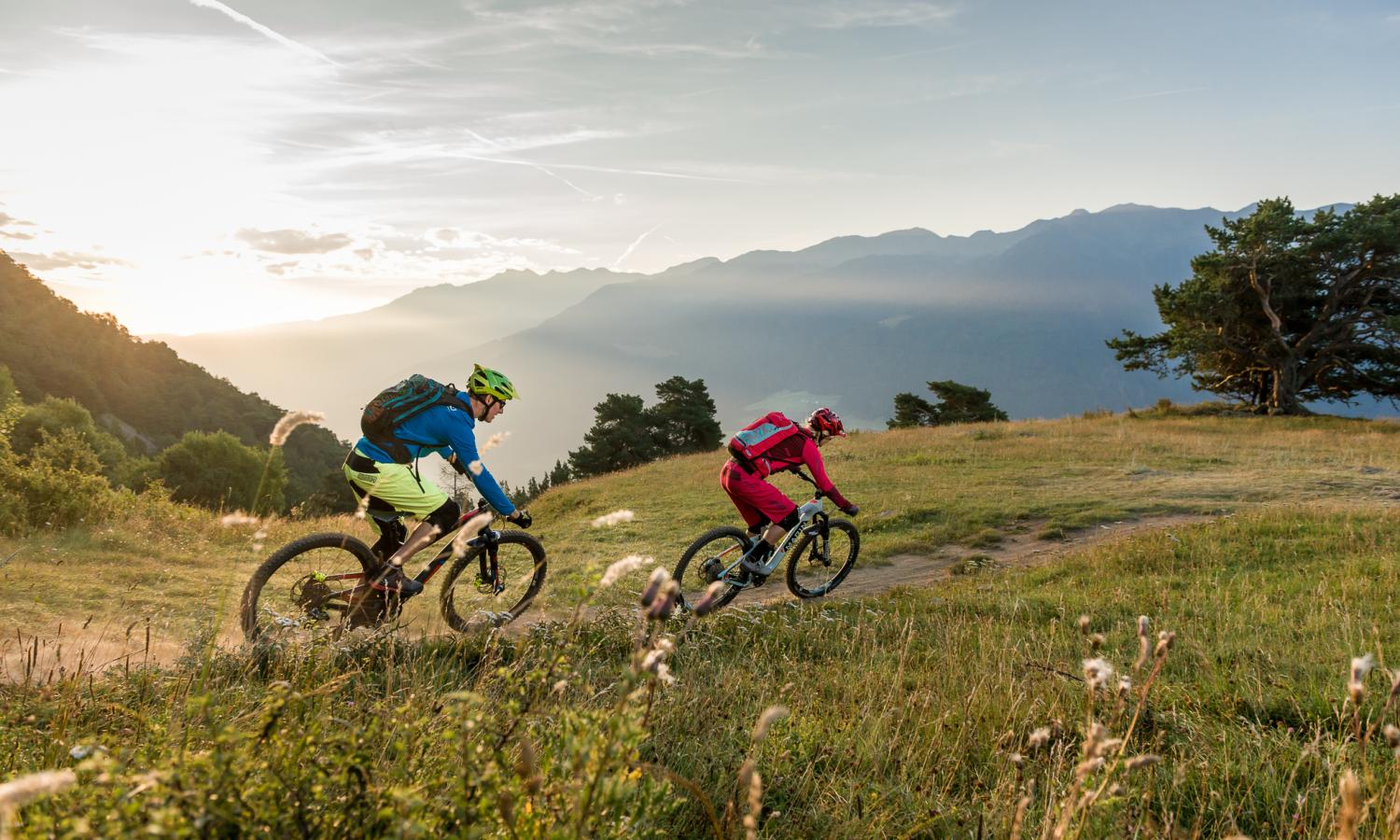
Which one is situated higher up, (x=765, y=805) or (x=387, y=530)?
(x=387, y=530)

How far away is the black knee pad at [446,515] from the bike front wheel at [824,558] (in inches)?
175

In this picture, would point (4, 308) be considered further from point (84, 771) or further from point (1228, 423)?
point (1228, 423)

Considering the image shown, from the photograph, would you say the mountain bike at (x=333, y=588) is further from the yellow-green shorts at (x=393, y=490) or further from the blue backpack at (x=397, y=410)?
the blue backpack at (x=397, y=410)

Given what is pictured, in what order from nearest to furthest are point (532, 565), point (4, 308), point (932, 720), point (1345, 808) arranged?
point (1345, 808) < point (932, 720) < point (532, 565) < point (4, 308)

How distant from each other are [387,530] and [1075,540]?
455 inches

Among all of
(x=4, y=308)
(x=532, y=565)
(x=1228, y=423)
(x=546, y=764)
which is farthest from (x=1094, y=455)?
(x=4, y=308)

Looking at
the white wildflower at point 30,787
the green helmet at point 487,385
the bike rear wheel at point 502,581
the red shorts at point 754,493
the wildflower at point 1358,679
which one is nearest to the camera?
the white wildflower at point 30,787

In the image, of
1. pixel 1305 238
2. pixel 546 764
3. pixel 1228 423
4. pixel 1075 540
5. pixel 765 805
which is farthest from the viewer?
pixel 1305 238

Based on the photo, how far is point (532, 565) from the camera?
8.75 metres

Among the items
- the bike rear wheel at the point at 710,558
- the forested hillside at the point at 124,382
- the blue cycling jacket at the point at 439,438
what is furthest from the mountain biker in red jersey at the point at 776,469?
the forested hillside at the point at 124,382

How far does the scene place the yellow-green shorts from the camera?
22.5ft

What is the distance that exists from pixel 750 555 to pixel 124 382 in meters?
77.5

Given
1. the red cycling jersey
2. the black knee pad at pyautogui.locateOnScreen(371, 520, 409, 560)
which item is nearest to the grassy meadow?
the black knee pad at pyautogui.locateOnScreen(371, 520, 409, 560)

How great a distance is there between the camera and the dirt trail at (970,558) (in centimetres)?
1038
